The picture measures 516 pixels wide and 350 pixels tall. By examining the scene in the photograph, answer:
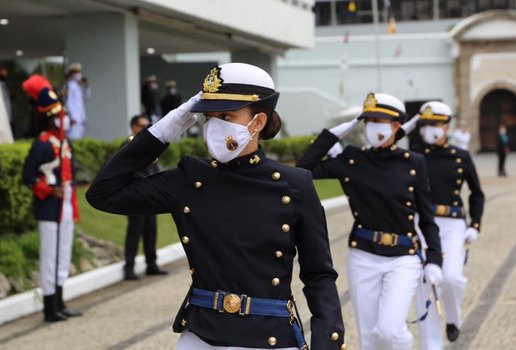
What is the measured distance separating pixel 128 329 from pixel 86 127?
13842mm

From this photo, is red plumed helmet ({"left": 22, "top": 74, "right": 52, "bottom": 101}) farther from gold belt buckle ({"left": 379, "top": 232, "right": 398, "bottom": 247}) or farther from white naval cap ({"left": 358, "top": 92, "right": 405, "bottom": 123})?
gold belt buckle ({"left": 379, "top": 232, "right": 398, "bottom": 247})

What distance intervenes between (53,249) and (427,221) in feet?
14.6

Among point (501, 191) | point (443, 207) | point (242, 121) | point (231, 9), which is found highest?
point (231, 9)

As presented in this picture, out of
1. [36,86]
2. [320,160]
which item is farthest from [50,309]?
[320,160]

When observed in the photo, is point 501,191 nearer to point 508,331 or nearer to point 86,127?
point 86,127

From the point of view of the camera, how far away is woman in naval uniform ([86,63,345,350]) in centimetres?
434

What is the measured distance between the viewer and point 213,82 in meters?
4.41

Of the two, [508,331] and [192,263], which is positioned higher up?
[192,263]

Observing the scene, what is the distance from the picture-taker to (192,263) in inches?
176

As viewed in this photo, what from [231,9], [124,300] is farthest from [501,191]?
[124,300]

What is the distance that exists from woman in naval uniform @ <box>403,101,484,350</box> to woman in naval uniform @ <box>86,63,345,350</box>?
4877mm

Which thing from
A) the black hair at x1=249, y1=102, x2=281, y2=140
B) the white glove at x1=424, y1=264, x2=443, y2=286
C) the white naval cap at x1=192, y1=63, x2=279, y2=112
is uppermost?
the white naval cap at x1=192, y1=63, x2=279, y2=112

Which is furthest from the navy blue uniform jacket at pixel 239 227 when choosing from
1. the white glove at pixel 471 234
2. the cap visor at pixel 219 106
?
the white glove at pixel 471 234

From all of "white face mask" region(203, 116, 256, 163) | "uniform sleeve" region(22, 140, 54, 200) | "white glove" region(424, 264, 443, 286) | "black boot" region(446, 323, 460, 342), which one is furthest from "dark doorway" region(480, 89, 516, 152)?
"white face mask" region(203, 116, 256, 163)
